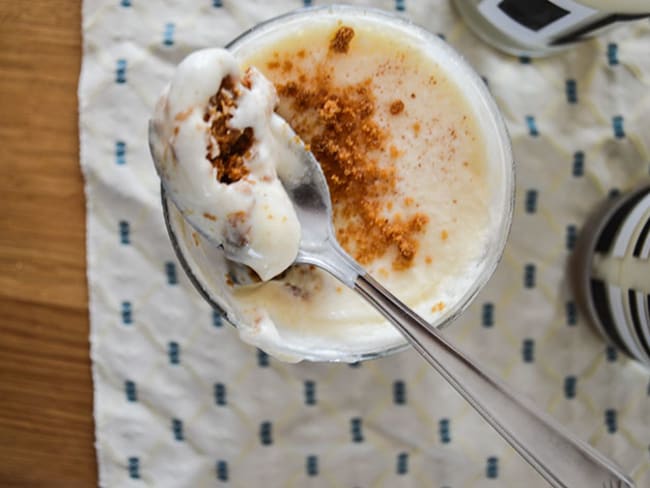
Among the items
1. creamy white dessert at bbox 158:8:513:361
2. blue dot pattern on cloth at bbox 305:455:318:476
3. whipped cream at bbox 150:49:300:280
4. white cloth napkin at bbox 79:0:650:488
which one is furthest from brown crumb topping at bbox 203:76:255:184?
blue dot pattern on cloth at bbox 305:455:318:476

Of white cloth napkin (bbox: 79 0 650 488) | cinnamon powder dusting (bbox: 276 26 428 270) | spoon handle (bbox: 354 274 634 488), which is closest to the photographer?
spoon handle (bbox: 354 274 634 488)

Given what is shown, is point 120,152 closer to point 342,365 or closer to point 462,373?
point 342,365

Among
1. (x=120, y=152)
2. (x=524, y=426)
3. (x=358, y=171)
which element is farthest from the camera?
(x=120, y=152)

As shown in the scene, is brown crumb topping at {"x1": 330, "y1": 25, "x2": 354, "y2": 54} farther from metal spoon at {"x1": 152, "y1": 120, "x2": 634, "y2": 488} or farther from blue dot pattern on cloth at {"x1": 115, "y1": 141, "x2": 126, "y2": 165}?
blue dot pattern on cloth at {"x1": 115, "y1": 141, "x2": 126, "y2": 165}

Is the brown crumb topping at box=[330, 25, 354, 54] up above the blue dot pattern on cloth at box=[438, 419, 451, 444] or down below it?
above

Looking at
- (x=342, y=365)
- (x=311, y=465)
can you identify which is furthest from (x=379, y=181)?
(x=311, y=465)

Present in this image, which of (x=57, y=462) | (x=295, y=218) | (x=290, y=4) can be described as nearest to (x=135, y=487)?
(x=57, y=462)
